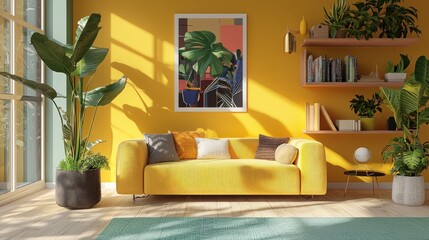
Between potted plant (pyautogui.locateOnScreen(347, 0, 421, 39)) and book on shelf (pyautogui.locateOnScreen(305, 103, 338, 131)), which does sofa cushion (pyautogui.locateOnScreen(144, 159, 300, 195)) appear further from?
potted plant (pyautogui.locateOnScreen(347, 0, 421, 39))

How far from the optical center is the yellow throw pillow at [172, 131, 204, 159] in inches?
222

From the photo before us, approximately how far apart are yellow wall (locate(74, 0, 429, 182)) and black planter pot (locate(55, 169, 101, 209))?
1337 millimetres

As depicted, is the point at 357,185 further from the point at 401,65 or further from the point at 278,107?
the point at 401,65

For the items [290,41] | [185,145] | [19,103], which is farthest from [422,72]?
[19,103]

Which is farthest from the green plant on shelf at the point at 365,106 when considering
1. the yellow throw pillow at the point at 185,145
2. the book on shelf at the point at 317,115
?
the yellow throw pillow at the point at 185,145

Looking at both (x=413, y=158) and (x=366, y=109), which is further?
(x=366, y=109)

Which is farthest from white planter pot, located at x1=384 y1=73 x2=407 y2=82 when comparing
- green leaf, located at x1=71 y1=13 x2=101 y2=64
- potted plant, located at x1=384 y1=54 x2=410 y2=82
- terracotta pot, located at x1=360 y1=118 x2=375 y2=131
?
green leaf, located at x1=71 y1=13 x2=101 y2=64

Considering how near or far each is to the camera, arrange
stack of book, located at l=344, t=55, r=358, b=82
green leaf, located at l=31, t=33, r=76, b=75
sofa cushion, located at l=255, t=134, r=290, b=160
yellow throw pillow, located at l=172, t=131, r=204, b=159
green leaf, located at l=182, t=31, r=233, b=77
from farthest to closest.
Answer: green leaf, located at l=182, t=31, r=233, b=77 → stack of book, located at l=344, t=55, r=358, b=82 → yellow throw pillow, located at l=172, t=131, r=204, b=159 → sofa cushion, located at l=255, t=134, r=290, b=160 → green leaf, located at l=31, t=33, r=76, b=75

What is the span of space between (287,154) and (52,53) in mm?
2608

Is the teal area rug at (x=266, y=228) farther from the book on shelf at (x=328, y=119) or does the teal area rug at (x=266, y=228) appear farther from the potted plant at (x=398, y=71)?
the potted plant at (x=398, y=71)

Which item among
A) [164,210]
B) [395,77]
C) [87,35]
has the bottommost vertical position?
[164,210]

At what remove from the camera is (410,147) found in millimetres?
5160

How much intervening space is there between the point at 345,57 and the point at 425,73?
104cm

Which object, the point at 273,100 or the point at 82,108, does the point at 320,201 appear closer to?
the point at 273,100
